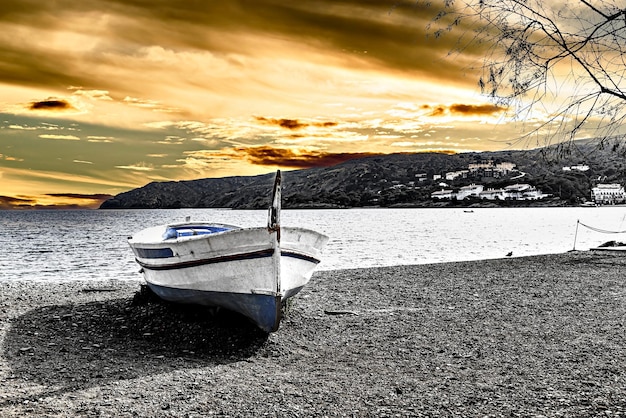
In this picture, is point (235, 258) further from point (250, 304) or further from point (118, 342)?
point (118, 342)

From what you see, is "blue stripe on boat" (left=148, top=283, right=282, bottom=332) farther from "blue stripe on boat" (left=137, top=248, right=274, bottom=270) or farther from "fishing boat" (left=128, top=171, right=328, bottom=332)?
"blue stripe on boat" (left=137, top=248, right=274, bottom=270)

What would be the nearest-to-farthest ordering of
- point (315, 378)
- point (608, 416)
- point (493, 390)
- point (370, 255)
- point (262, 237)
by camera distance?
point (608, 416) < point (493, 390) < point (315, 378) < point (262, 237) < point (370, 255)

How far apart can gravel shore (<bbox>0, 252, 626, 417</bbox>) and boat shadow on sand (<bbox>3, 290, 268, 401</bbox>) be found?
35mm

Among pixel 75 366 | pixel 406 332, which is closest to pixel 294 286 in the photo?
pixel 406 332

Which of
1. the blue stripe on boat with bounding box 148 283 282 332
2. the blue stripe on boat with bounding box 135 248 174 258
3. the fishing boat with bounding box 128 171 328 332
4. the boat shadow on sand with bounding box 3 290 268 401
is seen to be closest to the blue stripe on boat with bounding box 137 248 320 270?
the fishing boat with bounding box 128 171 328 332

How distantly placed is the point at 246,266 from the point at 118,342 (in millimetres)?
2926

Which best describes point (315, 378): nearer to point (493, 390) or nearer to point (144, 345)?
point (493, 390)

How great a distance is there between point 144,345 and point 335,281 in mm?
9582

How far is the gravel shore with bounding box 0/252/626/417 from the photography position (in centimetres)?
729

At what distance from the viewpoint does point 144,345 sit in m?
10.4

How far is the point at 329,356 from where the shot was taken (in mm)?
10047

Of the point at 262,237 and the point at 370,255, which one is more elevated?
the point at 262,237

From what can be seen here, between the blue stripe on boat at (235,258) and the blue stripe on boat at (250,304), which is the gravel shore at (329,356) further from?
the blue stripe on boat at (235,258)

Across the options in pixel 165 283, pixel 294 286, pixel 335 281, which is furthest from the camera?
pixel 335 281
